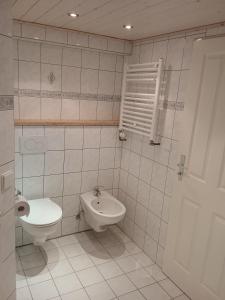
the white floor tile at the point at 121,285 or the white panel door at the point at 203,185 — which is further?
the white floor tile at the point at 121,285

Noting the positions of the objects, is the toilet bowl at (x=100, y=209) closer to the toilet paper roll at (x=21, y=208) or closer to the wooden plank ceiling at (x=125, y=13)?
the toilet paper roll at (x=21, y=208)

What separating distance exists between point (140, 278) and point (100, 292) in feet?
1.38

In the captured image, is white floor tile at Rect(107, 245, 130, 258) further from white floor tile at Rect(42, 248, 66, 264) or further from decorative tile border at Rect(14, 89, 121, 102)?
decorative tile border at Rect(14, 89, 121, 102)

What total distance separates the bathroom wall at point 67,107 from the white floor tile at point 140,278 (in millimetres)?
886

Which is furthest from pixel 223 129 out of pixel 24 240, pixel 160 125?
pixel 24 240

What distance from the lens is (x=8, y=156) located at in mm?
1475

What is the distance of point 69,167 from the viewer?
2.80 metres

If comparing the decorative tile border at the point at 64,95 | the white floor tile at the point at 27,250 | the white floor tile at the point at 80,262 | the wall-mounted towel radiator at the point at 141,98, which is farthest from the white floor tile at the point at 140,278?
the decorative tile border at the point at 64,95

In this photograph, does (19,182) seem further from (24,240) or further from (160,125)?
(160,125)

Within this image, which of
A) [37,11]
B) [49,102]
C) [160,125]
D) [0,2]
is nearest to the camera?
[0,2]

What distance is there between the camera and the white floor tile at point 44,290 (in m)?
2.08

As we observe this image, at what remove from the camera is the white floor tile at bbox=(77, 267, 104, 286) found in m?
2.29

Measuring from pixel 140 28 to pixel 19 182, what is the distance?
Result: 1854 millimetres

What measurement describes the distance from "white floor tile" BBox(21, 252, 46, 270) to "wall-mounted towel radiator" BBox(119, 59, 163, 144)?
5.21 ft
